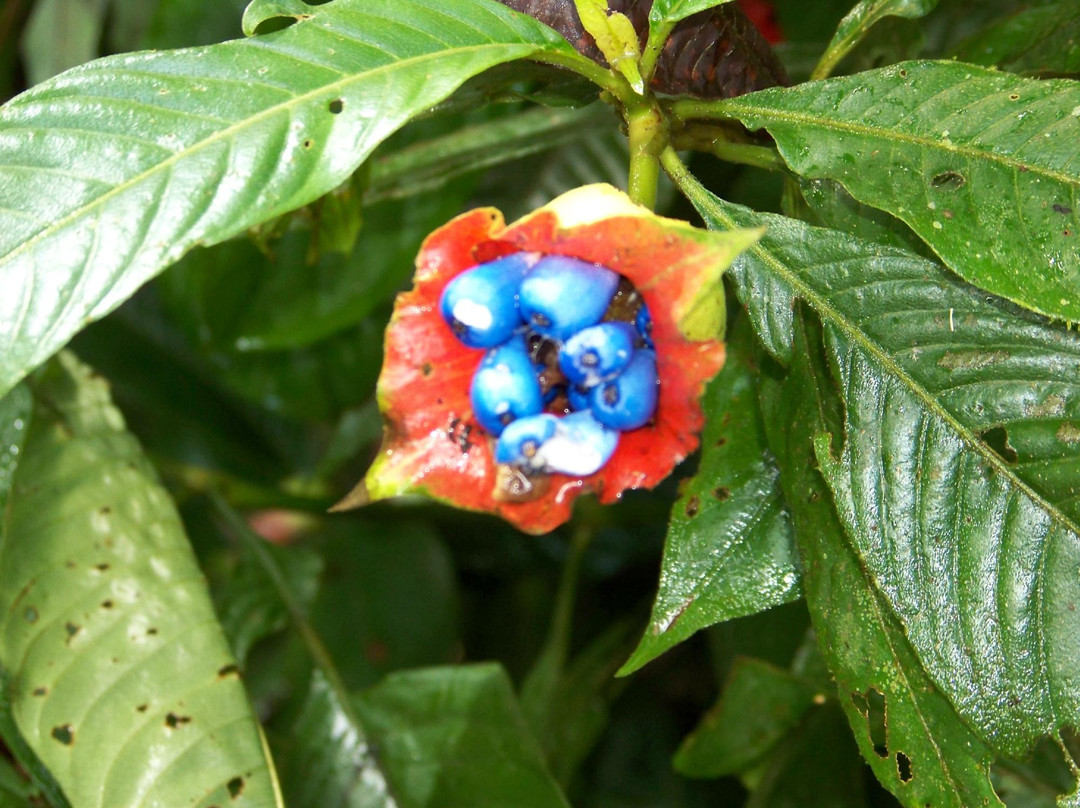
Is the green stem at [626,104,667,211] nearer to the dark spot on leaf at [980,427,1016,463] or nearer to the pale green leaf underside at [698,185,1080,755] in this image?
the pale green leaf underside at [698,185,1080,755]

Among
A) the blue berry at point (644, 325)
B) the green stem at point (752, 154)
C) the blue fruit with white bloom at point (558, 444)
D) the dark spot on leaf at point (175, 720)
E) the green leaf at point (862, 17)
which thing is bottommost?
the dark spot on leaf at point (175, 720)

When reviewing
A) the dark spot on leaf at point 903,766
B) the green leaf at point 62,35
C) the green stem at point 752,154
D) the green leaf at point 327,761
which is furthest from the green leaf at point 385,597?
the green stem at point 752,154

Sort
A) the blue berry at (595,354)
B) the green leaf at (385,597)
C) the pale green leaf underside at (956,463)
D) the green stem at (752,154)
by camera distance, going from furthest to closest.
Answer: the green leaf at (385,597) < the green stem at (752,154) < the pale green leaf underside at (956,463) < the blue berry at (595,354)

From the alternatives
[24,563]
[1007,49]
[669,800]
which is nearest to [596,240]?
[1007,49]

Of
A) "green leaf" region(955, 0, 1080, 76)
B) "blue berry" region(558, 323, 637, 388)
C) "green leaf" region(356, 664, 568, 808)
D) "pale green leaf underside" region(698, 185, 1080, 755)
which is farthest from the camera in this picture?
"green leaf" region(356, 664, 568, 808)

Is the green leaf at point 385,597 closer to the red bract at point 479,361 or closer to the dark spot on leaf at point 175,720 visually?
the dark spot on leaf at point 175,720

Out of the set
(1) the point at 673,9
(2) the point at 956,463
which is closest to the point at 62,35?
(1) the point at 673,9

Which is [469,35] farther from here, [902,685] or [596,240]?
[902,685]

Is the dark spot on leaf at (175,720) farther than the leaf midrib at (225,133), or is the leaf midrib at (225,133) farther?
the dark spot on leaf at (175,720)

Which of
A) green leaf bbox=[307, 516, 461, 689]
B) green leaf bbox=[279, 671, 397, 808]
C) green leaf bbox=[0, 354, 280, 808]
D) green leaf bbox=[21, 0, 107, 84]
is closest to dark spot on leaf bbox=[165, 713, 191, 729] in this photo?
green leaf bbox=[0, 354, 280, 808]
